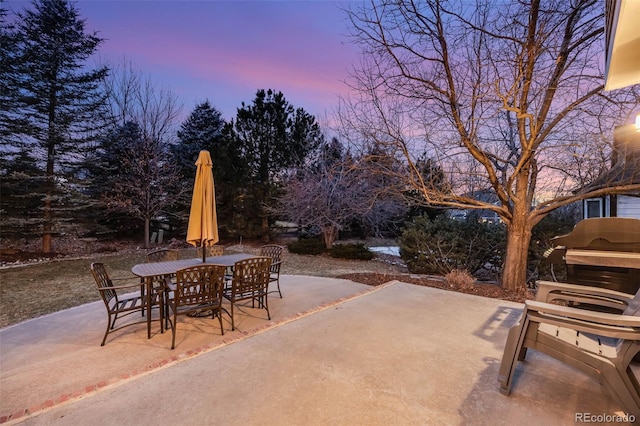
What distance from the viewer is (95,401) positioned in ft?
6.87

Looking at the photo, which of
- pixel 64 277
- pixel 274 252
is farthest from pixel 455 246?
pixel 64 277

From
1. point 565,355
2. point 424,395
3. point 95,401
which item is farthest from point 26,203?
point 565,355

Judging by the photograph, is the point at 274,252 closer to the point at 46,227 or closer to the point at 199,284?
the point at 199,284

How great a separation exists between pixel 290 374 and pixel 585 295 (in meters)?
2.85

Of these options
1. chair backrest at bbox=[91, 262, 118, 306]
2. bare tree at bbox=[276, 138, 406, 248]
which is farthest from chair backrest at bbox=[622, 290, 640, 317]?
bare tree at bbox=[276, 138, 406, 248]

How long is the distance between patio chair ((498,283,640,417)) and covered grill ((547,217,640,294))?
109 centimetres

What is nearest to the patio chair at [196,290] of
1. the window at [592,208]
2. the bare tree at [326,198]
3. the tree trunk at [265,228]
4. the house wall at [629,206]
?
the bare tree at [326,198]

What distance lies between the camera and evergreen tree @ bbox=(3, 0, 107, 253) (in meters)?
9.53

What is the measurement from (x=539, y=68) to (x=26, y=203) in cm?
1500

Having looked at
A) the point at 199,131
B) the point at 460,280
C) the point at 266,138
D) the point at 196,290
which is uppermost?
the point at 199,131

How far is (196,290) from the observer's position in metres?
3.20

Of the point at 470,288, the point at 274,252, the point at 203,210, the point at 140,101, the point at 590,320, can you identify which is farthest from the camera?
the point at 140,101

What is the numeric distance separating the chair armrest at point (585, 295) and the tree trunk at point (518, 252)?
2.68 m

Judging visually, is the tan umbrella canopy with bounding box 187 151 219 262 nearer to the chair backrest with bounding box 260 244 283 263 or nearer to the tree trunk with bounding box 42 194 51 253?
the chair backrest with bounding box 260 244 283 263
